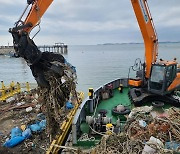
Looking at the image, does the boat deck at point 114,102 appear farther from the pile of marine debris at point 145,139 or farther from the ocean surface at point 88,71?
the ocean surface at point 88,71

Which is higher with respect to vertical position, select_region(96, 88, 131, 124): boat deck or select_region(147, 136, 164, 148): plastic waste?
select_region(147, 136, 164, 148): plastic waste

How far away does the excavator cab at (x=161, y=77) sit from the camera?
8281 mm

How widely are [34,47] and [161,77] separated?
5.34 metres

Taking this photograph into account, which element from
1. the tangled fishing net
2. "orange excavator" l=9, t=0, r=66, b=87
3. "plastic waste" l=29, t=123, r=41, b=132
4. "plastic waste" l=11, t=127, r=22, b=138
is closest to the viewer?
"orange excavator" l=9, t=0, r=66, b=87

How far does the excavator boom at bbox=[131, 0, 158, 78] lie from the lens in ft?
27.2

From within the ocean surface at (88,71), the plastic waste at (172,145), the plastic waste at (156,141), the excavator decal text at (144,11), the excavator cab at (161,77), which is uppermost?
the excavator decal text at (144,11)

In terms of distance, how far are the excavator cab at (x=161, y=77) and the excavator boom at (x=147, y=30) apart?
0.79 metres

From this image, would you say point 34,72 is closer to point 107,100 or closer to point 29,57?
point 29,57

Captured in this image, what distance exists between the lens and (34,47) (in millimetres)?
5039

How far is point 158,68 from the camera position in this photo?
845 cm

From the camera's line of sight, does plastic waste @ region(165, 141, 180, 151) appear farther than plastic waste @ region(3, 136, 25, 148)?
No

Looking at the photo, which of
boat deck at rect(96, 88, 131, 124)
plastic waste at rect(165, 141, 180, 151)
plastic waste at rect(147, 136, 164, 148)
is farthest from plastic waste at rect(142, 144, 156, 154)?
boat deck at rect(96, 88, 131, 124)

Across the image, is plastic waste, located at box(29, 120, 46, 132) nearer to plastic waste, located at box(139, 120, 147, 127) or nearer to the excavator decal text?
plastic waste, located at box(139, 120, 147, 127)

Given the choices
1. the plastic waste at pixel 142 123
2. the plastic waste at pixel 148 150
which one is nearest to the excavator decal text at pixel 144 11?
the plastic waste at pixel 142 123
